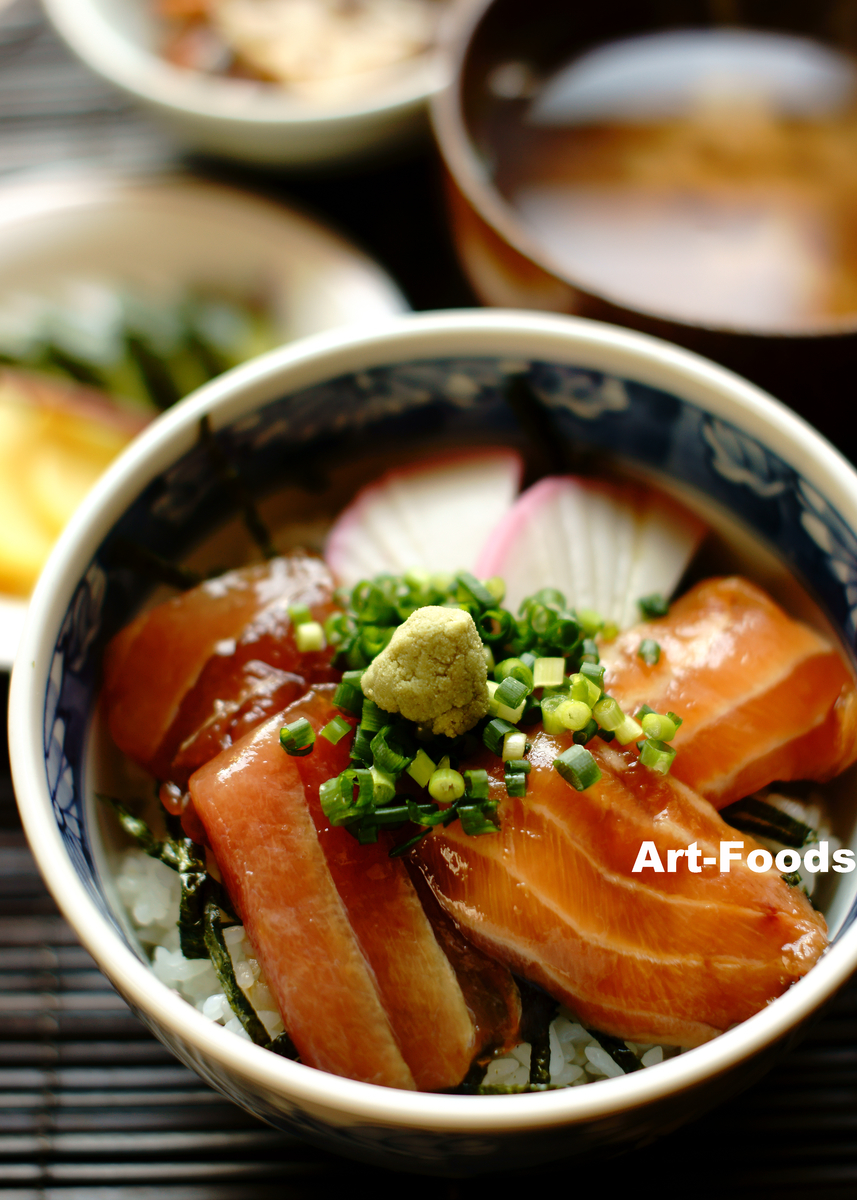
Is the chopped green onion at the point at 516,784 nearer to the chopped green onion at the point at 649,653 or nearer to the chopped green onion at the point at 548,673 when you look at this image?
the chopped green onion at the point at 548,673

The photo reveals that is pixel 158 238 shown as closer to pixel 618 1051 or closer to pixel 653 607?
pixel 653 607

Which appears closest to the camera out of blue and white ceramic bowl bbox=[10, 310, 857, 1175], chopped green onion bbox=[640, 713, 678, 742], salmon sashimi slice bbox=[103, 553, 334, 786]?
blue and white ceramic bowl bbox=[10, 310, 857, 1175]

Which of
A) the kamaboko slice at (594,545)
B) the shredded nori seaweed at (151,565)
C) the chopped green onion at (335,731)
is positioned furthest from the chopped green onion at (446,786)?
the shredded nori seaweed at (151,565)

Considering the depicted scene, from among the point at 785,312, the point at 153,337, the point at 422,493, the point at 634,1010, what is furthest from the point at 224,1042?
the point at 153,337

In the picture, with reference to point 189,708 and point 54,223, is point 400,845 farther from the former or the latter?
point 54,223

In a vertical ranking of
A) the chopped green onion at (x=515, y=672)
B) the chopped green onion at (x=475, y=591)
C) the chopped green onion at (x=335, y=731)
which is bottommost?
the chopped green onion at (x=335, y=731)

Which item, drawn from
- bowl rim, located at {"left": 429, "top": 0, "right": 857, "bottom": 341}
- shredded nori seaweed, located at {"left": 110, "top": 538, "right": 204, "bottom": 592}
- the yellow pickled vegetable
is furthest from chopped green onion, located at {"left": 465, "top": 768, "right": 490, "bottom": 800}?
the yellow pickled vegetable

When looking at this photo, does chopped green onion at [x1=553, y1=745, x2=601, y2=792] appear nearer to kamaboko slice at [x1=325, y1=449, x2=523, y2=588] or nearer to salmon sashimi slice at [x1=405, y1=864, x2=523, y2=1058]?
salmon sashimi slice at [x1=405, y1=864, x2=523, y2=1058]
